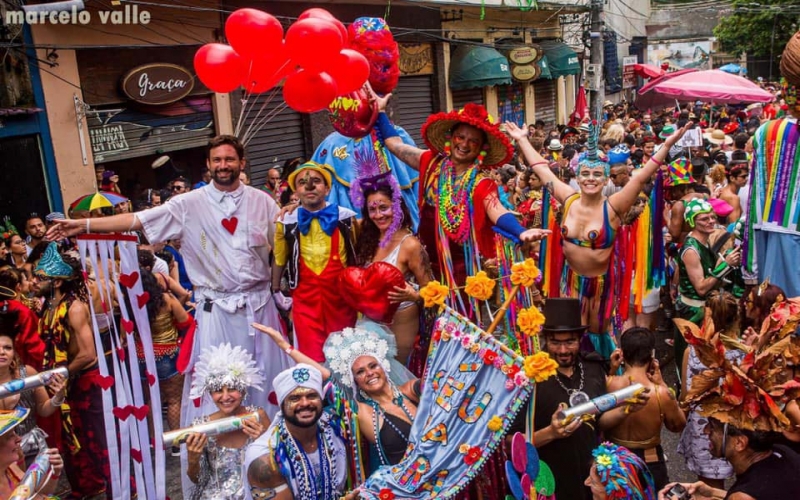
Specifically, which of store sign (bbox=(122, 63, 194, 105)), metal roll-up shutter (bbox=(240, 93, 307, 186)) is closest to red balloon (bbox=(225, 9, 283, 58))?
store sign (bbox=(122, 63, 194, 105))

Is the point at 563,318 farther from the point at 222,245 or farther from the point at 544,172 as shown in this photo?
the point at 222,245

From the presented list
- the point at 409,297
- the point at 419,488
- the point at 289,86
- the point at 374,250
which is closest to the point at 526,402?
the point at 419,488

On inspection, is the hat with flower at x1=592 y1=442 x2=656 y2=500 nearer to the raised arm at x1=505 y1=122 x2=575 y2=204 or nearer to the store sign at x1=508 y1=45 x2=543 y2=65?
the raised arm at x1=505 y1=122 x2=575 y2=204

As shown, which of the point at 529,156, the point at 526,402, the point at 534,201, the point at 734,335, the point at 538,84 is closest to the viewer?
the point at 526,402

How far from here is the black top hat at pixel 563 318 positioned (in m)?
3.83

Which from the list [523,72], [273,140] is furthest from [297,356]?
[523,72]

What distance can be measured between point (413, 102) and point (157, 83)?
299 inches

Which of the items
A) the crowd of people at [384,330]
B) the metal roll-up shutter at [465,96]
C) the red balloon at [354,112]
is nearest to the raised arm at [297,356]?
the crowd of people at [384,330]

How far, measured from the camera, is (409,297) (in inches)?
177

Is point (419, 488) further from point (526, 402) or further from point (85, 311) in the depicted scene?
point (85, 311)

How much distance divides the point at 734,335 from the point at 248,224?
290cm

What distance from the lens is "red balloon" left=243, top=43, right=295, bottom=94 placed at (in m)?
5.05

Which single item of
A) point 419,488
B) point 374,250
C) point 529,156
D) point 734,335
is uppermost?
point 529,156

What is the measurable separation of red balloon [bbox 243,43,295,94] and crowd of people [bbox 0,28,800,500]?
63 centimetres
